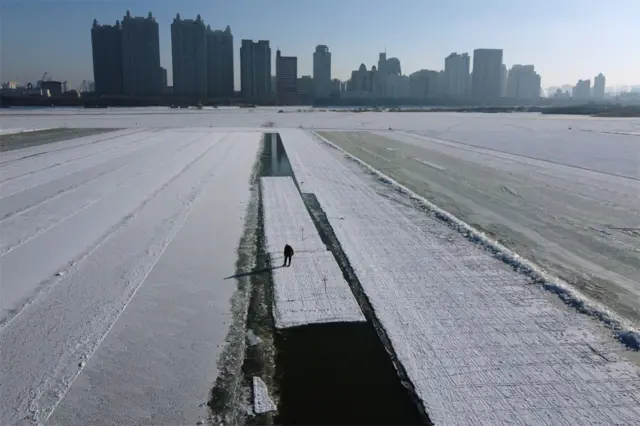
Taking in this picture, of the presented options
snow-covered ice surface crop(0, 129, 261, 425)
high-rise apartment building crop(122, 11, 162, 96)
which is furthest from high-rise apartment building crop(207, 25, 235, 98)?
snow-covered ice surface crop(0, 129, 261, 425)

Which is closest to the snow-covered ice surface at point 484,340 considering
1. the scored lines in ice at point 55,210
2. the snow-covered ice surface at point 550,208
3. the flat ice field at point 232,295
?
the flat ice field at point 232,295

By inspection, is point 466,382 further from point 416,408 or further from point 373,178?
point 373,178

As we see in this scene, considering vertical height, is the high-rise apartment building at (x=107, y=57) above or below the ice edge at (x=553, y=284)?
above

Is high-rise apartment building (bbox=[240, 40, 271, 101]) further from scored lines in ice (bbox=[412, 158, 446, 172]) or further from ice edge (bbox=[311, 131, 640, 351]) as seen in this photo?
ice edge (bbox=[311, 131, 640, 351])

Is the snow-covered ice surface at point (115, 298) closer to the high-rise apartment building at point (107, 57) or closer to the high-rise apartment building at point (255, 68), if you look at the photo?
the high-rise apartment building at point (107, 57)

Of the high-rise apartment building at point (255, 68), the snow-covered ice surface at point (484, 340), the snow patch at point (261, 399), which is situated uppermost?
the high-rise apartment building at point (255, 68)

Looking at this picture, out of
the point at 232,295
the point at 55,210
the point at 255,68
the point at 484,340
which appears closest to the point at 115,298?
the point at 232,295
